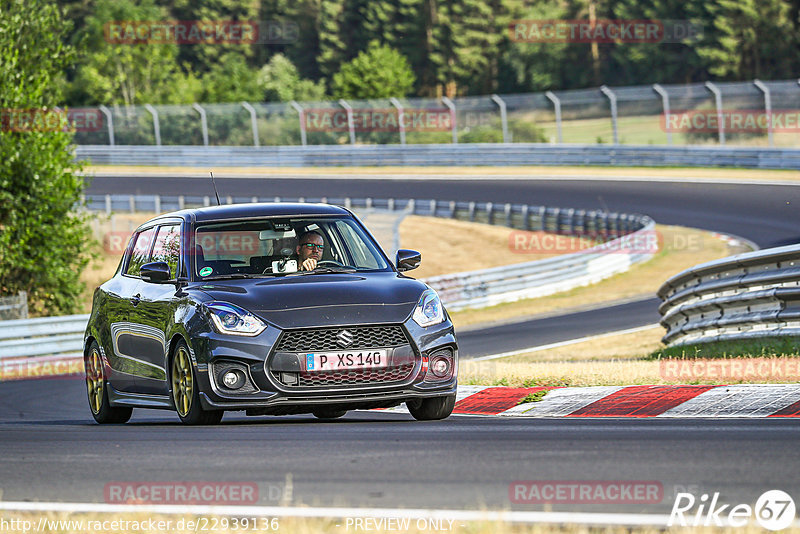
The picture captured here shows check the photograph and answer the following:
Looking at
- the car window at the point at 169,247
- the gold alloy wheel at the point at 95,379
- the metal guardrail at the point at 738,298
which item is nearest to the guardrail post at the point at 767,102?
the metal guardrail at the point at 738,298

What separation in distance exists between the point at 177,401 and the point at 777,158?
111ft

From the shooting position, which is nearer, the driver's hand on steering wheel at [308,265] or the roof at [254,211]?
the driver's hand on steering wheel at [308,265]

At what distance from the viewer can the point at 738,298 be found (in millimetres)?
13445

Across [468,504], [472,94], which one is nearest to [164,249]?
[468,504]

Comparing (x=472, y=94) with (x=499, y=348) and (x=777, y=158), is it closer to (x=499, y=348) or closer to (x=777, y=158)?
(x=777, y=158)

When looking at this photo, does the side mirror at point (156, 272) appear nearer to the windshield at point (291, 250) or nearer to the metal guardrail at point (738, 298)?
the windshield at point (291, 250)

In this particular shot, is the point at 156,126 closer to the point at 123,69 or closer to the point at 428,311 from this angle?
the point at 123,69

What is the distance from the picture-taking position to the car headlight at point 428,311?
27.4 feet

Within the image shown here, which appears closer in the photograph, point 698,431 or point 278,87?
point 698,431

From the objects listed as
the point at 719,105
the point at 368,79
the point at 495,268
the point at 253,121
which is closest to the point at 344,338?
the point at 495,268

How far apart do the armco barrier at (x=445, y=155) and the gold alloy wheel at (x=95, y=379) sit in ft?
106

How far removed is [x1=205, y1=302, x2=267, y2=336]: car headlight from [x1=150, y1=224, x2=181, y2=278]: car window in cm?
101

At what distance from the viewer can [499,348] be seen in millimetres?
19484

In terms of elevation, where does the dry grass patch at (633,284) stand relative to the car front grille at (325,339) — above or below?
below
